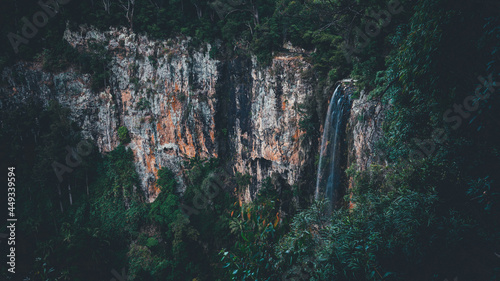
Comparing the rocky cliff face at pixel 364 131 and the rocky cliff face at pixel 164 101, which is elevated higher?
the rocky cliff face at pixel 164 101

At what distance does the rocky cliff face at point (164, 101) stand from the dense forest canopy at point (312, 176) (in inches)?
26.7

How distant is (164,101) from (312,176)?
35.1 ft

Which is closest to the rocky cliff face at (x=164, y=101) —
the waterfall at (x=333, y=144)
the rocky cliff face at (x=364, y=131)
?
the waterfall at (x=333, y=144)

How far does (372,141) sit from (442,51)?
13.4 feet

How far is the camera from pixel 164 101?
16.3m

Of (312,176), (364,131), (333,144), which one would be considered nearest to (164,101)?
(312,176)

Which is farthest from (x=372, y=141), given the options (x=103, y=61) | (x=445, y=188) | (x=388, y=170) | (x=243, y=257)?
(x=103, y=61)

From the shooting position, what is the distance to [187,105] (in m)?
16.1

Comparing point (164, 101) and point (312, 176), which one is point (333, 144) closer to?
point (312, 176)

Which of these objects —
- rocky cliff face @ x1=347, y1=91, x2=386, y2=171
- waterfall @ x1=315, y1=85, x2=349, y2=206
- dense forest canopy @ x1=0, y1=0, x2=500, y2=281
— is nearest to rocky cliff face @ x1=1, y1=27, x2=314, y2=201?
dense forest canopy @ x1=0, y1=0, x2=500, y2=281

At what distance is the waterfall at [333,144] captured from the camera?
28.3ft

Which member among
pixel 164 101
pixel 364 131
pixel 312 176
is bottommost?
pixel 312 176

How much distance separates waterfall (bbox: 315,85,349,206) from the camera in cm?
862

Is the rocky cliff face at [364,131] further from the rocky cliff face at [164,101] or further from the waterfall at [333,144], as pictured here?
the rocky cliff face at [164,101]
